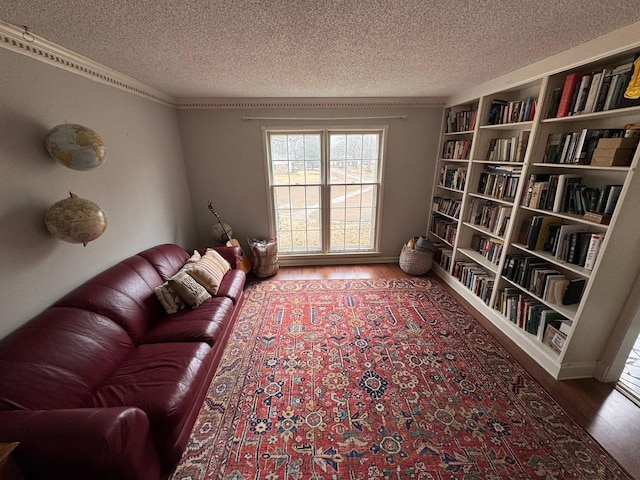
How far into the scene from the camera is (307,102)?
3.24 m

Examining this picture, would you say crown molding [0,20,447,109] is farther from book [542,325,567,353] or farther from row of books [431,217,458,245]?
book [542,325,567,353]

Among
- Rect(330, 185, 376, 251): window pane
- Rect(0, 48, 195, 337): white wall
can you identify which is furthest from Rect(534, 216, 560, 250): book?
Rect(0, 48, 195, 337): white wall

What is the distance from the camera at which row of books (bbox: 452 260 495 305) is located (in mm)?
2707

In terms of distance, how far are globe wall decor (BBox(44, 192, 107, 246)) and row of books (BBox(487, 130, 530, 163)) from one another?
3378 millimetres

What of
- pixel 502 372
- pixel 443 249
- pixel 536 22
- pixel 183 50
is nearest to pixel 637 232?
pixel 502 372

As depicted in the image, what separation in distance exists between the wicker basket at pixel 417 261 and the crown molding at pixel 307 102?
196 centimetres

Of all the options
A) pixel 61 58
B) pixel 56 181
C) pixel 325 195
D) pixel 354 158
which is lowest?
pixel 325 195

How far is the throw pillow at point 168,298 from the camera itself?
205 centimetres

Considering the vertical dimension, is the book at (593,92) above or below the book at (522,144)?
above

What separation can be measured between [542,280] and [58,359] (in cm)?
335

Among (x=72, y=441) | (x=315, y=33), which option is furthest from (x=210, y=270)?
(x=315, y=33)

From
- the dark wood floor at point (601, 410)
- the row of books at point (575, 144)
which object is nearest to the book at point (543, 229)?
the row of books at point (575, 144)

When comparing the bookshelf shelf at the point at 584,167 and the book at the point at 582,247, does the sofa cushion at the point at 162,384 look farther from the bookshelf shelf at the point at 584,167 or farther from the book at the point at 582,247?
the bookshelf shelf at the point at 584,167

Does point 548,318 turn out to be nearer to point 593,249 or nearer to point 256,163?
point 593,249
